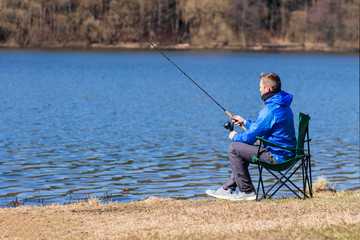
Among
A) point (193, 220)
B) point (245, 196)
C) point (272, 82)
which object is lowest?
point (245, 196)

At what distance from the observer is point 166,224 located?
5.91 meters

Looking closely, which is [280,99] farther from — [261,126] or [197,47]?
[197,47]

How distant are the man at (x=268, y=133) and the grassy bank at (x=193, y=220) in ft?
1.55

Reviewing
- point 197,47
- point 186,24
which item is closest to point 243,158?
point 197,47

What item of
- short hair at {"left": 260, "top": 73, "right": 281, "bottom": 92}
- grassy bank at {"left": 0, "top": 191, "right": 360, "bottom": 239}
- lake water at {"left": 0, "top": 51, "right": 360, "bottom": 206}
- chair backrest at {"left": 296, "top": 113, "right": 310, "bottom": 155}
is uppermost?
short hair at {"left": 260, "top": 73, "right": 281, "bottom": 92}

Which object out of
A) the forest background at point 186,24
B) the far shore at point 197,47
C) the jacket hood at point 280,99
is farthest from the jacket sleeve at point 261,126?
the far shore at point 197,47

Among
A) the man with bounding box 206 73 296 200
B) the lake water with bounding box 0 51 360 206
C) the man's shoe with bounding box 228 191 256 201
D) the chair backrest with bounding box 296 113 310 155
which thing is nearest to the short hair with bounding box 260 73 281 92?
the man with bounding box 206 73 296 200

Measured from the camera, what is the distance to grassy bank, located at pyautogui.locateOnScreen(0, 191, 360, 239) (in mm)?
5336

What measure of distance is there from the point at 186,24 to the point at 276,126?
3636 inches

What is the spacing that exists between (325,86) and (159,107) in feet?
56.3

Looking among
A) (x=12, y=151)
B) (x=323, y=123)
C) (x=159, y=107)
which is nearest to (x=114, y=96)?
(x=159, y=107)

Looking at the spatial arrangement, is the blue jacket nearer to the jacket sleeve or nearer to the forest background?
the jacket sleeve

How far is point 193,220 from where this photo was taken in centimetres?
611

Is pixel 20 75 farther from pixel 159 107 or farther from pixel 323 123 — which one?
pixel 323 123
